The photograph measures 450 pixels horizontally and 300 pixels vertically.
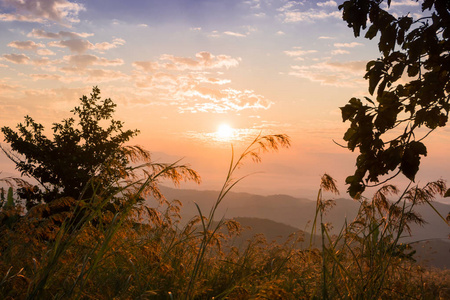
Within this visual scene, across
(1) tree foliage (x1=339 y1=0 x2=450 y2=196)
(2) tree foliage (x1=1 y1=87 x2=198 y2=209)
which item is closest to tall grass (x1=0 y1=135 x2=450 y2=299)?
(1) tree foliage (x1=339 y1=0 x2=450 y2=196)

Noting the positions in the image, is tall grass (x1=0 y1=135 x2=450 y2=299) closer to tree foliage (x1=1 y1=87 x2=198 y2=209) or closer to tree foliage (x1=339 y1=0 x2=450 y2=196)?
tree foliage (x1=339 y1=0 x2=450 y2=196)

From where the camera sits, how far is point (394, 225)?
3541 mm

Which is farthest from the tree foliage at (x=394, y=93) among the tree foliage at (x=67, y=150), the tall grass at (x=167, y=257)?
the tree foliage at (x=67, y=150)

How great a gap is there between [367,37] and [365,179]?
1.45 meters

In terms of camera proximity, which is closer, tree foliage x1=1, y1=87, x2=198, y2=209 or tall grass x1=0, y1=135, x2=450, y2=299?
tall grass x1=0, y1=135, x2=450, y2=299

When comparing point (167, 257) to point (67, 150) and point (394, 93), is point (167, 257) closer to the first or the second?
point (394, 93)

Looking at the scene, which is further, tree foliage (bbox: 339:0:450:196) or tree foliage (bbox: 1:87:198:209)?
tree foliage (bbox: 1:87:198:209)

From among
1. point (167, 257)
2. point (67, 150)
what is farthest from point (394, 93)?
point (67, 150)

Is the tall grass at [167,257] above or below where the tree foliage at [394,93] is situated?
below

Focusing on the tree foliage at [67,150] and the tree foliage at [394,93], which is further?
the tree foliage at [67,150]

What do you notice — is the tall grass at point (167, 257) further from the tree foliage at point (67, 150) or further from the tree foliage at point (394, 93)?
the tree foliage at point (67, 150)

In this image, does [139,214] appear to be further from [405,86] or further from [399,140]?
[405,86]

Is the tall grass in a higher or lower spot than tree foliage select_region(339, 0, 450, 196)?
lower

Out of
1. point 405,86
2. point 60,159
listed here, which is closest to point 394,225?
point 405,86
